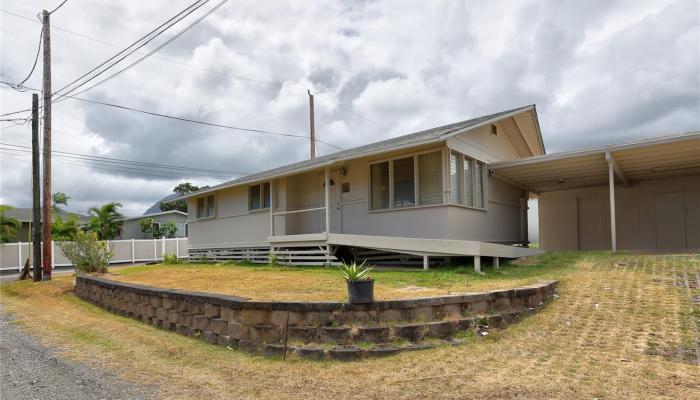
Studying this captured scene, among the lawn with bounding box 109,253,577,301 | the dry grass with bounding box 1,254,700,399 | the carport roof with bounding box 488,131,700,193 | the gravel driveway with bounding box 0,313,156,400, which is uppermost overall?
the carport roof with bounding box 488,131,700,193

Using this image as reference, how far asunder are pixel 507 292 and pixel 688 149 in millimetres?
8021

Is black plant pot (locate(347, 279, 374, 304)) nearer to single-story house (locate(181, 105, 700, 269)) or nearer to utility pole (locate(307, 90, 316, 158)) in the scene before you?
single-story house (locate(181, 105, 700, 269))

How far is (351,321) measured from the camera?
17.6ft

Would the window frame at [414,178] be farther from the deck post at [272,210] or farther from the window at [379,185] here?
the deck post at [272,210]

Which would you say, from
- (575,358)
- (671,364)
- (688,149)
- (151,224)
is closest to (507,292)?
(575,358)

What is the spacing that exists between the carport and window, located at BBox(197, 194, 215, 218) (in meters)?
11.0

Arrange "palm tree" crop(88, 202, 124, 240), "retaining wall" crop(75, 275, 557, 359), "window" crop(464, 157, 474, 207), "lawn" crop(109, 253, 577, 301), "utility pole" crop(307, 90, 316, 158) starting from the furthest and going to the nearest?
"palm tree" crop(88, 202, 124, 240), "utility pole" crop(307, 90, 316, 158), "window" crop(464, 157, 474, 207), "lawn" crop(109, 253, 577, 301), "retaining wall" crop(75, 275, 557, 359)

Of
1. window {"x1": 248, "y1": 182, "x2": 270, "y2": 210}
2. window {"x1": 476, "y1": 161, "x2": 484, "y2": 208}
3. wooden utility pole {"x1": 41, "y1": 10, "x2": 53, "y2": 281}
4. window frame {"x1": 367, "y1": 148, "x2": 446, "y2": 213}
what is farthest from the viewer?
wooden utility pole {"x1": 41, "y1": 10, "x2": 53, "y2": 281}

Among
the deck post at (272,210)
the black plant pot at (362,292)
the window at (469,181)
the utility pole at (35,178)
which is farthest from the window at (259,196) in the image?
the black plant pot at (362,292)

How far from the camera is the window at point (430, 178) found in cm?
1063

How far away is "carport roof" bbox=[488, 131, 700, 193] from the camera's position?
10555mm

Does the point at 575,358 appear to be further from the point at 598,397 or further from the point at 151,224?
the point at 151,224

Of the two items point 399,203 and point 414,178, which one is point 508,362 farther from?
point 399,203

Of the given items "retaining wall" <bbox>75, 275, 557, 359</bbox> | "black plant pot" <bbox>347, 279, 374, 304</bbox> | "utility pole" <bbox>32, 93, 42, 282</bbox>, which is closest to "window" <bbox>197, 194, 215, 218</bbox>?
"utility pole" <bbox>32, 93, 42, 282</bbox>
